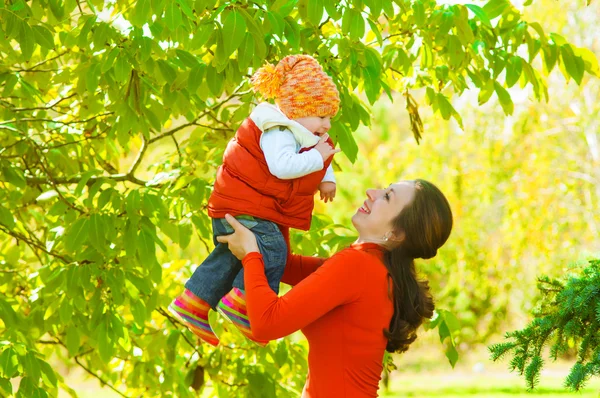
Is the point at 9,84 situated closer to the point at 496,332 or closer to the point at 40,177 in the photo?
the point at 40,177

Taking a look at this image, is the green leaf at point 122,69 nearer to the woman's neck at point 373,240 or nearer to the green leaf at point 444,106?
the woman's neck at point 373,240

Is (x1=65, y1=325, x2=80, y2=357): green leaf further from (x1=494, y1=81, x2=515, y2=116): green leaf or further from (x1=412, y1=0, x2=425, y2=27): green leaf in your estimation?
(x1=494, y1=81, x2=515, y2=116): green leaf

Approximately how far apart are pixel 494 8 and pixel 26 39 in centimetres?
189

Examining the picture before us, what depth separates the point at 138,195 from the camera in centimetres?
327

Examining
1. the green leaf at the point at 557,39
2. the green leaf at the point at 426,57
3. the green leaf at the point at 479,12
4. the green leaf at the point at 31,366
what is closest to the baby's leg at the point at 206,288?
the green leaf at the point at 31,366

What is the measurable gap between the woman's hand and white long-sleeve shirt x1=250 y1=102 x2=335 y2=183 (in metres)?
0.19

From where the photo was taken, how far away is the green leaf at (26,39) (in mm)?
3033

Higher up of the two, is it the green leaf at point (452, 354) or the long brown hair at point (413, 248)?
the long brown hair at point (413, 248)

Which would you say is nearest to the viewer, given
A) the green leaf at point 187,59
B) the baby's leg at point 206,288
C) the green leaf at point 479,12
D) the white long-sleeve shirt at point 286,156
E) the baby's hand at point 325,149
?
the white long-sleeve shirt at point 286,156

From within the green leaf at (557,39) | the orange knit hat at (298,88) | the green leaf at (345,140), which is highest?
the green leaf at (557,39)

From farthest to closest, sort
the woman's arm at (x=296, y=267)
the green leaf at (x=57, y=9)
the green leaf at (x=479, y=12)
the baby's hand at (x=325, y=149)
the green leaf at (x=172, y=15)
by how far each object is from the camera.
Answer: the green leaf at (x=479, y=12)
the green leaf at (x=57, y=9)
the woman's arm at (x=296, y=267)
the green leaf at (x=172, y=15)
the baby's hand at (x=325, y=149)

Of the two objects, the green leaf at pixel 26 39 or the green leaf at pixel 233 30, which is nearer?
the green leaf at pixel 233 30

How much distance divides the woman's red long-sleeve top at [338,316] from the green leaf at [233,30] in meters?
0.66

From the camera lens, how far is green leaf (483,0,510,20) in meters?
3.51
